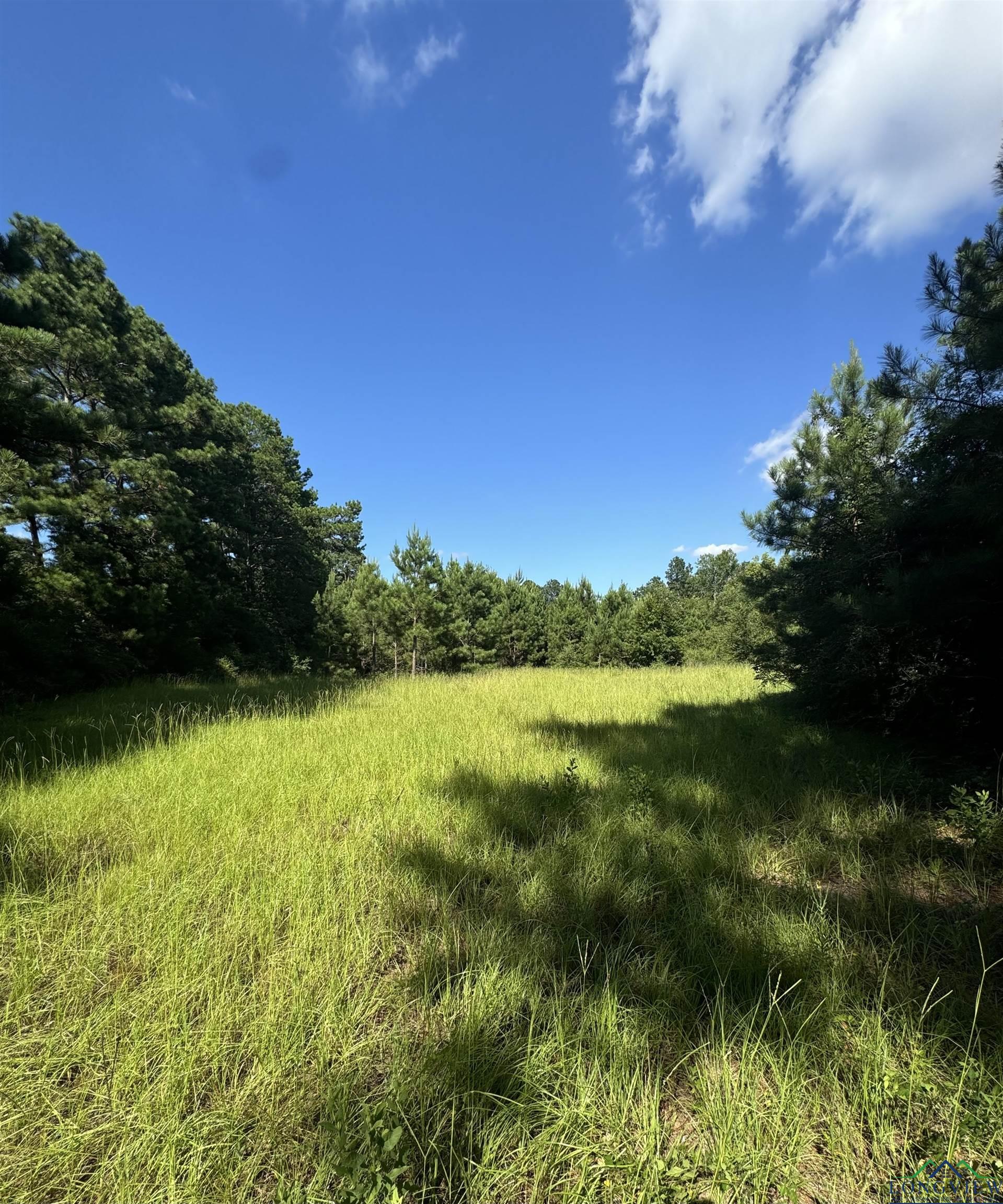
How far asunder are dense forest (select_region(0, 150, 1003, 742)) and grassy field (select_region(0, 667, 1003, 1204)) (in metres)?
1.49

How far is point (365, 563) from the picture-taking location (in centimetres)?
1948

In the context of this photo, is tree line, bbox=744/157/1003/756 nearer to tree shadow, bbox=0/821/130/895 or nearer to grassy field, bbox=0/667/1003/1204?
grassy field, bbox=0/667/1003/1204

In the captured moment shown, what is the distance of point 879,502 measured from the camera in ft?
13.6

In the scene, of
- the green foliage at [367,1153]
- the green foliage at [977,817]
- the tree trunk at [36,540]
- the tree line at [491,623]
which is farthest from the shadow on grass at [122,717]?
the tree line at [491,623]

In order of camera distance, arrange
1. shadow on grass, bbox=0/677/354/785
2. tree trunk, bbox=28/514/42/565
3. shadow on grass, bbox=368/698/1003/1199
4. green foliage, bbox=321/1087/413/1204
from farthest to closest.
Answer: tree trunk, bbox=28/514/42/565
shadow on grass, bbox=0/677/354/785
shadow on grass, bbox=368/698/1003/1199
green foliage, bbox=321/1087/413/1204

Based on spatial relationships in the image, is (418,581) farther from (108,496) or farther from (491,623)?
(108,496)

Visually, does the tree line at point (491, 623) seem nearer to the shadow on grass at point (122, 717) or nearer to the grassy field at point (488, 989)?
the shadow on grass at point (122, 717)

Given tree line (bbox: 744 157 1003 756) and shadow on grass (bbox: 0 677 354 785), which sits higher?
tree line (bbox: 744 157 1003 756)

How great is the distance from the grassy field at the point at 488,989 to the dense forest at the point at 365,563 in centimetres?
149

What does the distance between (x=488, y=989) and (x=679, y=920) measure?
104 centimetres

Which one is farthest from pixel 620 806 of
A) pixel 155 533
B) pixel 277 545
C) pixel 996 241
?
pixel 277 545

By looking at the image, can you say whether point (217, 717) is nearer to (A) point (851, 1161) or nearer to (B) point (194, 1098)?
(B) point (194, 1098)

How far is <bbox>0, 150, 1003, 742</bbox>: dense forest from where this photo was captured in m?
3.42

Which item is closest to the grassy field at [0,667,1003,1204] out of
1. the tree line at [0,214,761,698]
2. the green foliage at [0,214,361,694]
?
the tree line at [0,214,761,698]
